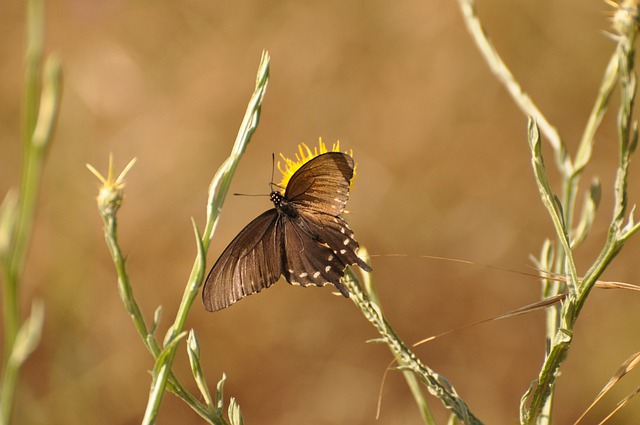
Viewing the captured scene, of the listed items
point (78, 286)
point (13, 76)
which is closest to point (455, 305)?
point (78, 286)

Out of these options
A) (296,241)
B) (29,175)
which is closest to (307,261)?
(296,241)

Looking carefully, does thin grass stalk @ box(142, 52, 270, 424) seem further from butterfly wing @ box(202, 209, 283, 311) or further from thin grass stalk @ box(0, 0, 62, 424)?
butterfly wing @ box(202, 209, 283, 311)

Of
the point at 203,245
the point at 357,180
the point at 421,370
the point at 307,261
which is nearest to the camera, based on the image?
the point at 203,245

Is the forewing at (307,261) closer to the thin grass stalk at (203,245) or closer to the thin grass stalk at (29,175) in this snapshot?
the thin grass stalk at (203,245)

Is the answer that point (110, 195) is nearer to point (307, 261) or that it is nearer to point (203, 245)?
point (203, 245)

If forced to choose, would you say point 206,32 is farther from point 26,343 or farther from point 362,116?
point 26,343
